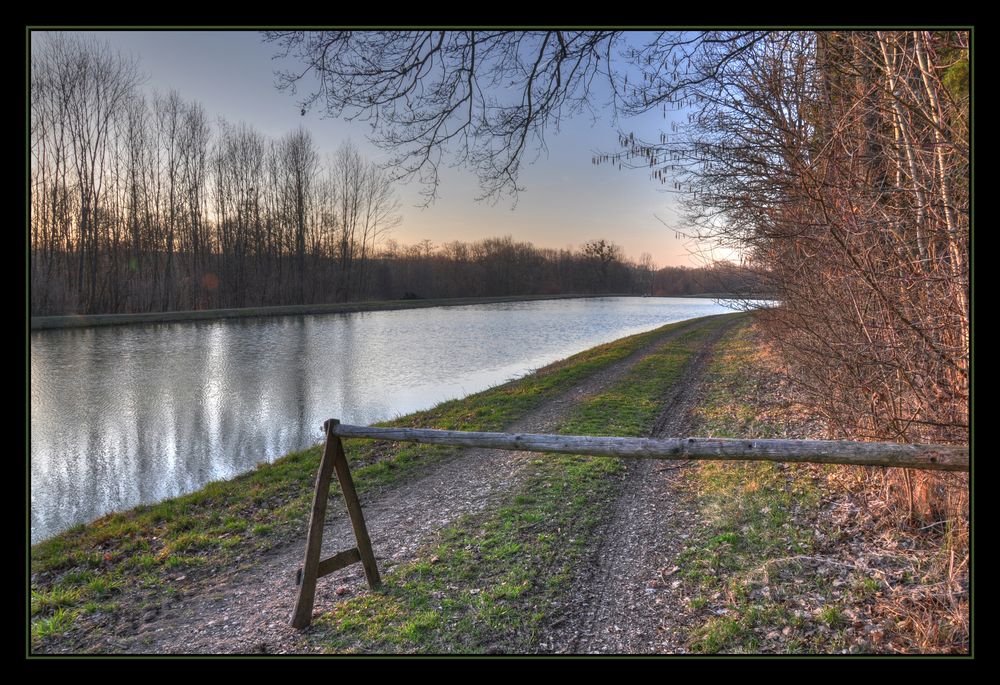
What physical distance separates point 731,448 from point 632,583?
1919 mm

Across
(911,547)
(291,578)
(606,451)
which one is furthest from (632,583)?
(291,578)

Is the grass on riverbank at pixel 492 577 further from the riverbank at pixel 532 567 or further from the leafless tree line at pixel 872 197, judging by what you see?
the leafless tree line at pixel 872 197

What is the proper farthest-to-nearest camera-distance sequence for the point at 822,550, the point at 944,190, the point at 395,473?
the point at 395,473 < the point at 822,550 < the point at 944,190

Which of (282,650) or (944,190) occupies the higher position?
(944,190)

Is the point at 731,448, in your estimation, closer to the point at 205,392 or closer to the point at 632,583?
the point at 632,583

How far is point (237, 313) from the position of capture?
148 feet

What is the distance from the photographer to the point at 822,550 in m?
4.85

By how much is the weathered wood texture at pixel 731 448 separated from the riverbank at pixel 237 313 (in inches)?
1031

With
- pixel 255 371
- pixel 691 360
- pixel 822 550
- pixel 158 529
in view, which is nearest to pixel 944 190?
pixel 822 550

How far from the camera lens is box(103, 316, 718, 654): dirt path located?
429cm

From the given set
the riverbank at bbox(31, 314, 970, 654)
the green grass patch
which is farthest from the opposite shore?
the riverbank at bbox(31, 314, 970, 654)

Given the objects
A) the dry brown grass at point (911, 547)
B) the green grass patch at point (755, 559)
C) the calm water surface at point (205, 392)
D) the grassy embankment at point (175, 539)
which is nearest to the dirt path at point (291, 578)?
the grassy embankment at point (175, 539)

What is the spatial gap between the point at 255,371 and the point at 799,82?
19987 millimetres

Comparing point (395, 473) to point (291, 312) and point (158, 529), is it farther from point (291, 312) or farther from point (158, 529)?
point (291, 312)
